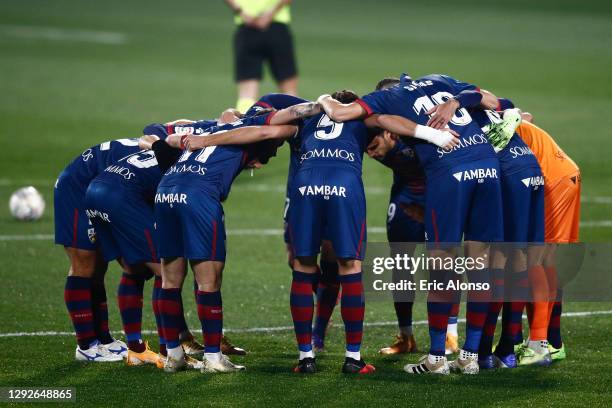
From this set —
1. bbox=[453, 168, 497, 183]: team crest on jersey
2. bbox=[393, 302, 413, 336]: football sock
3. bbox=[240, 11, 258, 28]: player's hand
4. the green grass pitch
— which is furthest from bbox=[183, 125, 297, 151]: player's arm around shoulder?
bbox=[240, 11, 258, 28]: player's hand

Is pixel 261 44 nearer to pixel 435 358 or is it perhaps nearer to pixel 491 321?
pixel 491 321

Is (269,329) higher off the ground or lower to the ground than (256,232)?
lower

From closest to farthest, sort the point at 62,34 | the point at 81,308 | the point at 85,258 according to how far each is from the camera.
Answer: the point at 81,308 < the point at 85,258 < the point at 62,34

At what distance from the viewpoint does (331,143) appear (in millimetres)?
8867

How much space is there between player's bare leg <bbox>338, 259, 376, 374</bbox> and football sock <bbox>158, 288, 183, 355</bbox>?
119 centimetres

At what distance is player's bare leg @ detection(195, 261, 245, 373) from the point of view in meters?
8.66

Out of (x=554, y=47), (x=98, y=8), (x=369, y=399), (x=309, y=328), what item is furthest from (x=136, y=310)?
(x=98, y=8)

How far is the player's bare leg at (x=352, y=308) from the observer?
8648 mm

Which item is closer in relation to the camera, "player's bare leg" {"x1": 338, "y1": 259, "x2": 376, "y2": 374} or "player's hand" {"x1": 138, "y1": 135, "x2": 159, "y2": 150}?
"player's bare leg" {"x1": 338, "y1": 259, "x2": 376, "y2": 374}

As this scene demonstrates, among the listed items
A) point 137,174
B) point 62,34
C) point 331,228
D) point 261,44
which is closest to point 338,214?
point 331,228

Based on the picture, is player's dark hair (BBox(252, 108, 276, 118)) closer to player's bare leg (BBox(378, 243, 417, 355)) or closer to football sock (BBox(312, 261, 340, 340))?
football sock (BBox(312, 261, 340, 340))

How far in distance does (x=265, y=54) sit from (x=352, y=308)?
11591 mm

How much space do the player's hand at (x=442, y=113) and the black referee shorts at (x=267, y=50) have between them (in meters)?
10.5

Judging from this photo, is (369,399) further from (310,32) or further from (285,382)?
(310,32)
